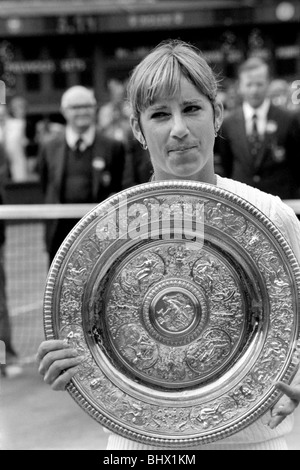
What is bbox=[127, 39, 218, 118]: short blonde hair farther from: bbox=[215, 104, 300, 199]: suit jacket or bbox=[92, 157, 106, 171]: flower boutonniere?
bbox=[215, 104, 300, 199]: suit jacket

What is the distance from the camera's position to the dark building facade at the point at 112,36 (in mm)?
14133

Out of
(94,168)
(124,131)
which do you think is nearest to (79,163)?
(94,168)

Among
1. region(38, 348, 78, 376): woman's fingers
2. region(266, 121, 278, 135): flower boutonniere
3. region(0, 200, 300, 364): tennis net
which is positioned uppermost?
region(266, 121, 278, 135): flower boutonniere

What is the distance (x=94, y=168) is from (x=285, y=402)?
3581mm

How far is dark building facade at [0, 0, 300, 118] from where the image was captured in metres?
14.1

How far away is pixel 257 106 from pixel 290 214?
3.87 meters

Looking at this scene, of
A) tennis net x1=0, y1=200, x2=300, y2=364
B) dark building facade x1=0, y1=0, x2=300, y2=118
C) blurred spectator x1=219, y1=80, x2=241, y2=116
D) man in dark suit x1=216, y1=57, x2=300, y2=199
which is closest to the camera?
tennis net x1=0, y1=200, x2=300, y2=364

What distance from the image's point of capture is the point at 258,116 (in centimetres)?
526

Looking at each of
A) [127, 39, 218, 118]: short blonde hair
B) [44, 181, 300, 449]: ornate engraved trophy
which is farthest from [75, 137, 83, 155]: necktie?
[44, 181, 300, 449]: ornate engraved trophy

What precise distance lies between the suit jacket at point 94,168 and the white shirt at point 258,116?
81 cm

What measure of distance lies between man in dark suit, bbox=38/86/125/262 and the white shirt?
2.66ft

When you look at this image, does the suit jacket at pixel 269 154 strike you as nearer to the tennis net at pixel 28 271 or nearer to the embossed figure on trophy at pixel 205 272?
the tennis net at pixel 28 271

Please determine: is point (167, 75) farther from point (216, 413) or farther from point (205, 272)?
point (216, 413)

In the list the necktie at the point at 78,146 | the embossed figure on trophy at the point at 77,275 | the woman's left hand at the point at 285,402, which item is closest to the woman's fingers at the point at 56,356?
the embossed figure on trophy at the point at 77,275
